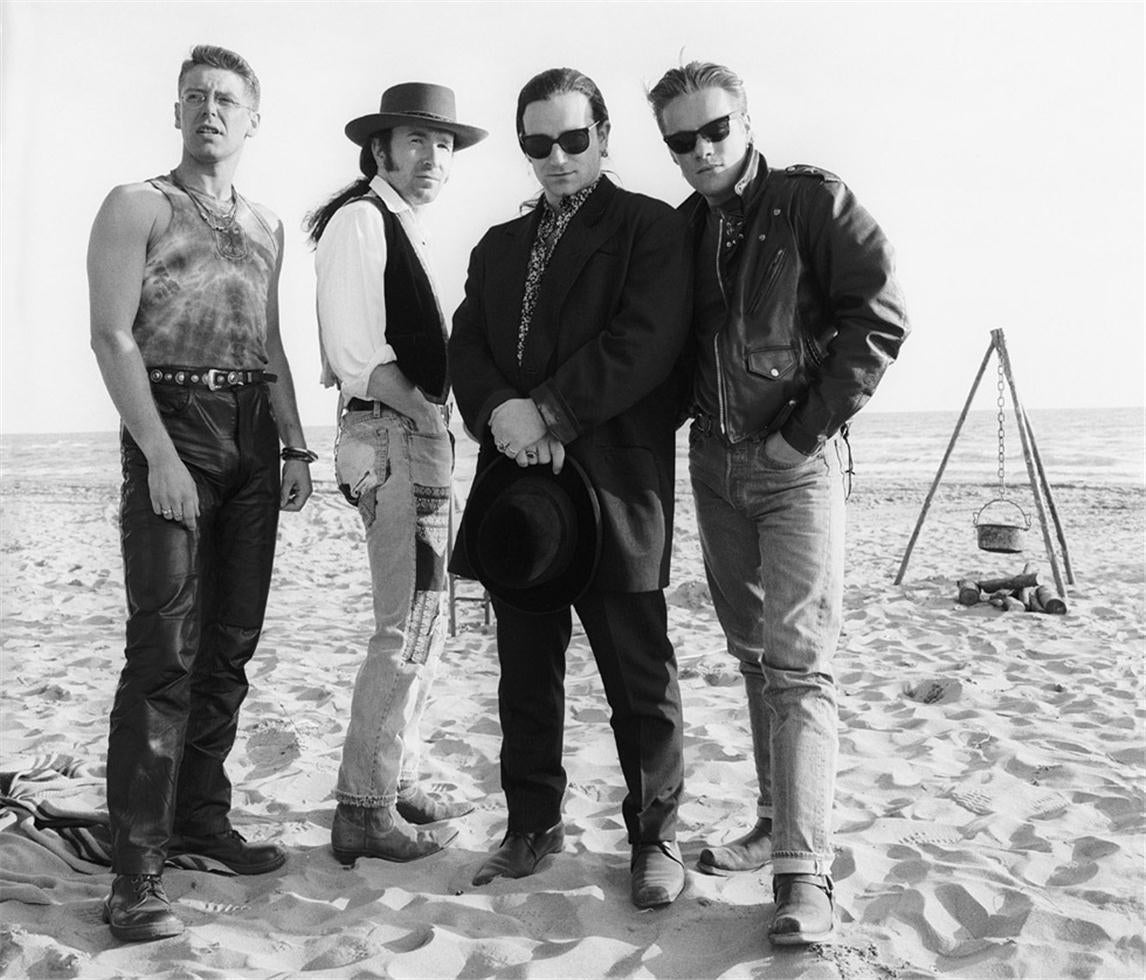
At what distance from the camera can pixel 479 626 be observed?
6680 millimetres

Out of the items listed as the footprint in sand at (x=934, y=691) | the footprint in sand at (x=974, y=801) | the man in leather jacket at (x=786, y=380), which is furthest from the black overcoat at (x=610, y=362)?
the footprint in sand at (x=934, y=691)

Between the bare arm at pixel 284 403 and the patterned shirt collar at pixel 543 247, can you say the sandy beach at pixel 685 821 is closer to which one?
the bare arm at pixel 284 403

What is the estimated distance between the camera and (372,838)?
3.02 metres

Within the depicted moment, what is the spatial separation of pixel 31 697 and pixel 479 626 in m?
2.65

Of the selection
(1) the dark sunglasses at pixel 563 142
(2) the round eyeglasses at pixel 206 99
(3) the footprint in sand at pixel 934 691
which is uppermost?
(2) the round eyeglasses at pixel 206 99

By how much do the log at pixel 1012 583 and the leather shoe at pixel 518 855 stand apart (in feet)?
17.0

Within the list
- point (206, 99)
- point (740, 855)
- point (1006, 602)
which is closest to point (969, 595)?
point (1006, 602)

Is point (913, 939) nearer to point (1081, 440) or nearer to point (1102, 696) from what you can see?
point (1102, 696)

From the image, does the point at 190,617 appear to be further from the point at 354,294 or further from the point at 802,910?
the point at 802,910

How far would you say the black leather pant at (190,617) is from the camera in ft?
8.61

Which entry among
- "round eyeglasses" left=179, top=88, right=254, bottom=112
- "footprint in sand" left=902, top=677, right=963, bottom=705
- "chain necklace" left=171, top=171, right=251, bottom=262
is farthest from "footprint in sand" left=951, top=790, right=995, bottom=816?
"round eyeglasses" left=179, top=88, right=254, bottom=112

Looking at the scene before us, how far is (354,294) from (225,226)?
0.39 meters

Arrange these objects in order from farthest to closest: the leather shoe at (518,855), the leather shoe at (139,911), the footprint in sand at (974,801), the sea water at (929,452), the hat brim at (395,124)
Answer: the sea water at (929,452) → the footprint in sand at (974,801) → the hat brim at (395,124) → the leather shoe at (518,855) → the leather shoe at (139,911)

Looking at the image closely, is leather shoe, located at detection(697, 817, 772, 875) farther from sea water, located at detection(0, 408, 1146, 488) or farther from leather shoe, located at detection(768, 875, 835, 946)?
sea water, located at detection(0, 408, 1146, 488)
